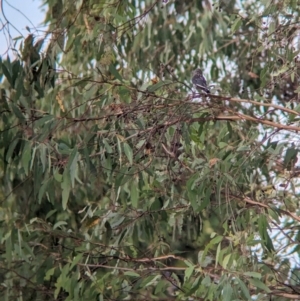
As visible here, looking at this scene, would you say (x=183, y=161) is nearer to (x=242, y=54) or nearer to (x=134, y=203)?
(x=134, y=203)

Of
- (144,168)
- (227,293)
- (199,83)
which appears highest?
(199,83)

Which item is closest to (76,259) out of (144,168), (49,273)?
(49,273)

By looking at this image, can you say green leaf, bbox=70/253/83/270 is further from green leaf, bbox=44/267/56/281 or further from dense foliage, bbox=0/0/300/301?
green leaf, bbox=44/267/56/281

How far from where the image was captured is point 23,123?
3100 mm

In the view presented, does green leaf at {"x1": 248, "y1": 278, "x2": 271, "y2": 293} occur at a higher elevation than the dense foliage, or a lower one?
lower

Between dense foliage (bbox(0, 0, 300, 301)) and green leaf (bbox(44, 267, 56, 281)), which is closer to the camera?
dense foliage (bbox(0, 0, 300, 301))

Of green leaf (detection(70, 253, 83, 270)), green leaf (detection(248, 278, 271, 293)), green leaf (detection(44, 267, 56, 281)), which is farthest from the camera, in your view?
green leaf (detection(44, 267, 56, 281))

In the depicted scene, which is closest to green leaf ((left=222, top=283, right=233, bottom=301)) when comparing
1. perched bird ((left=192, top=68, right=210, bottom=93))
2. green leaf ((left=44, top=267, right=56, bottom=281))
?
perched bird ((left=192, top=68, right=210, bottom=93))

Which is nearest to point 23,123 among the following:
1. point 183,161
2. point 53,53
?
point 53,53

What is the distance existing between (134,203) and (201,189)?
23cm

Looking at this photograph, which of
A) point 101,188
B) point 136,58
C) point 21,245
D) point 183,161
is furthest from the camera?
point 136,58

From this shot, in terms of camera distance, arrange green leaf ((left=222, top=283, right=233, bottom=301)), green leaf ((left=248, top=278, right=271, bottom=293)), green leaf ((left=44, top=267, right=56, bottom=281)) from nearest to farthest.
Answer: green leaf ((left=222, top=283, right=233, bottom=301)) < green leaf ((left=248, top=278, right=271, bottom=293)) < green leaf ((left=44, top=267, right=56, bottom=281))

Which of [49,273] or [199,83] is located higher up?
[199,83]

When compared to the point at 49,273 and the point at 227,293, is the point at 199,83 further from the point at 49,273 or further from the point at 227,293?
the point at 49,273
